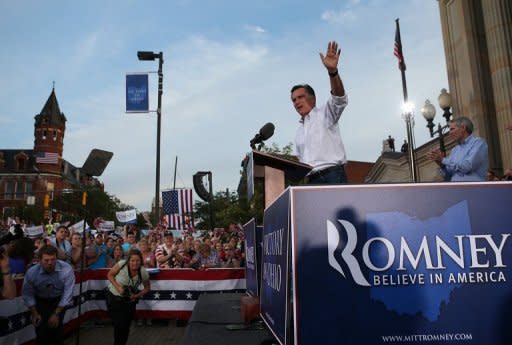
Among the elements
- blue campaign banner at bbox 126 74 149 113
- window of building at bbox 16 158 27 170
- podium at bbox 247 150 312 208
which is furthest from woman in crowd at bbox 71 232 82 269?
window of building at bbox 16 158 27 170

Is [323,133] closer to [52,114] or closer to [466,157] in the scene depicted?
[466,157]

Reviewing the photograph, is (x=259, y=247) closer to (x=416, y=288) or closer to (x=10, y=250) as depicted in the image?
(x=416, y=288)

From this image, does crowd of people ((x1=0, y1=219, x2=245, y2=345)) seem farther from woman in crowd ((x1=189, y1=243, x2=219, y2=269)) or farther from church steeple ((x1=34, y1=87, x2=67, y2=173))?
church steeple ((x1=34, y1=87, x2=67, y2=173))

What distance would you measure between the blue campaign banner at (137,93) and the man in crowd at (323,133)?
39.6 feet

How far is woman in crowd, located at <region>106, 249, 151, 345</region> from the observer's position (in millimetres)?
7125

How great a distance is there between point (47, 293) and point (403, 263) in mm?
6137

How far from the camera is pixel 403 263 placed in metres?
2.32

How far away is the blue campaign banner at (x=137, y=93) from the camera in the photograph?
14734 millimetres

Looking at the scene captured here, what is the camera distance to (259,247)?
14.6ft

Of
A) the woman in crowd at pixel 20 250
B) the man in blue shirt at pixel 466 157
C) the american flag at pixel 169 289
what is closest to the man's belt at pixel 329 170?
the man in blue shirt at pixel 466 157

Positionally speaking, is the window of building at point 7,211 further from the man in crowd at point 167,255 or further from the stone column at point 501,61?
the stone column at point 501,61

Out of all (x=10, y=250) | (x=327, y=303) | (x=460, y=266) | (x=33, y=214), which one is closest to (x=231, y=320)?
(x=327, y=303)

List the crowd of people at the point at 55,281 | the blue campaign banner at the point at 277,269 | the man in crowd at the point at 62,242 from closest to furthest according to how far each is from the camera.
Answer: the blue campaign banner at the point at 277,269 → the crowd of people at the point at 55,281 → the man in crowd at the point at 62,242

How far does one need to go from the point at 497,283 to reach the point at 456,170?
1.96 metres
